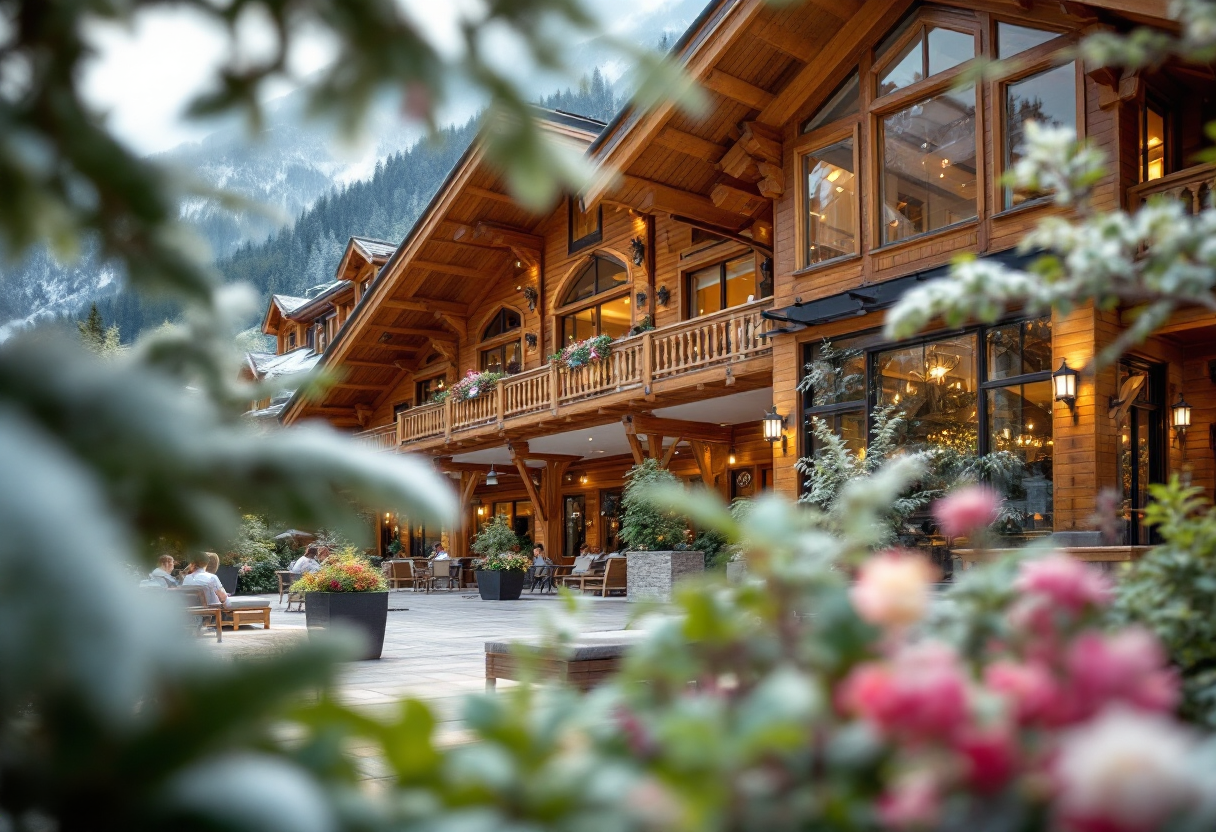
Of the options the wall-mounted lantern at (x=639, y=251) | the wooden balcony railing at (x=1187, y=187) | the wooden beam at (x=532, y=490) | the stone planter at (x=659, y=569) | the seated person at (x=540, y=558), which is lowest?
the seated person at (x=540, y=558)

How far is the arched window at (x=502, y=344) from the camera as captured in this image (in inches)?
784

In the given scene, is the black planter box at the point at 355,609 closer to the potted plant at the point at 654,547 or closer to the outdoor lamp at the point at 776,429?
the potted plant at the point at 654,547

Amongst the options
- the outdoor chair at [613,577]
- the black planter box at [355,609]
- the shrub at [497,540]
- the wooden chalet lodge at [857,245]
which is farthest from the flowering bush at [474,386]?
the black planter box at [355,609]

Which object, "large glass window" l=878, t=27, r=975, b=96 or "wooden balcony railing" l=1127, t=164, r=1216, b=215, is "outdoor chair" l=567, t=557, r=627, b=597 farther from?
"wooden balcony railing" l=1127, t=164, r=1216, b=215

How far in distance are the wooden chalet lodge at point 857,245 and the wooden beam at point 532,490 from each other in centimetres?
20

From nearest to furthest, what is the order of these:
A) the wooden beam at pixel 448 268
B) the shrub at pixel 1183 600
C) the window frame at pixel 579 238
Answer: the shrub at pixel 1183 600
the window frame at pixel 579 238
the wooden beam at pixel 448 268

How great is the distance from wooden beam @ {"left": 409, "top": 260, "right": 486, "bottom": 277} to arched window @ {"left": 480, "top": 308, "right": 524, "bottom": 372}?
1.07 meters

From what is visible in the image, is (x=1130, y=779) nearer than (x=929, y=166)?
Yes

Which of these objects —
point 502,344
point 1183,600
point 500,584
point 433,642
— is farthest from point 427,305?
point 1183,600

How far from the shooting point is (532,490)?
61.5 ft

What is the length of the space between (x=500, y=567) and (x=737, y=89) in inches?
357

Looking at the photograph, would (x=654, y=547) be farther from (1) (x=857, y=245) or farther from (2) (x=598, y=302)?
(2) (x=598, y=302)

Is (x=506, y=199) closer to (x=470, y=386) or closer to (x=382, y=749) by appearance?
(x=470, y=386)

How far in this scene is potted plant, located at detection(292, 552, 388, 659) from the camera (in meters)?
8.14
